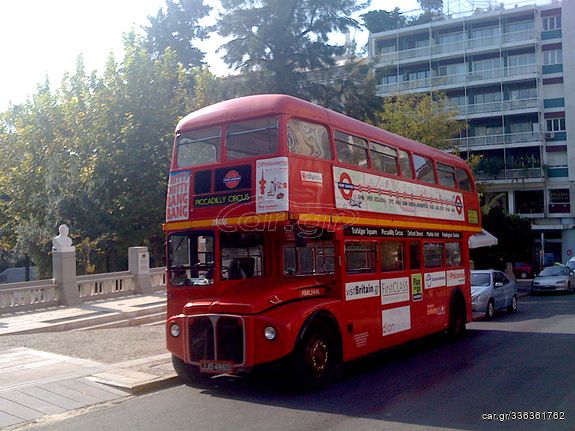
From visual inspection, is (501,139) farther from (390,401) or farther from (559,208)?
(390,401)

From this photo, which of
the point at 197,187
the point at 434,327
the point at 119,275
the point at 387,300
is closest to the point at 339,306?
the point at 387,300

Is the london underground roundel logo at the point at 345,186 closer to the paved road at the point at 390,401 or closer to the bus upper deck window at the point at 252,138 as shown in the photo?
the bus upper deck window at the point at 252,138

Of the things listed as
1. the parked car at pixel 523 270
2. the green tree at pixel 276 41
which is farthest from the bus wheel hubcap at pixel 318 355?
the parked car at pixel 523 270

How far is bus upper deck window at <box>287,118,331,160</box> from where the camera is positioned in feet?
31.2

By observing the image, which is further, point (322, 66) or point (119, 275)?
point (322, 66)

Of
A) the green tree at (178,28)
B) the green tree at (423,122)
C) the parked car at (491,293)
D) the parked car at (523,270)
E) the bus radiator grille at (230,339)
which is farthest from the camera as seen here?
the parked car at (523,270)

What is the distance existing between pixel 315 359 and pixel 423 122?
996 inches

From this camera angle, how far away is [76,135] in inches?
1129

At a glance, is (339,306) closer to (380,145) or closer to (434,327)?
(380,145)

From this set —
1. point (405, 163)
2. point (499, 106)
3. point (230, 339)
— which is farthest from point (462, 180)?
point (499, 106)

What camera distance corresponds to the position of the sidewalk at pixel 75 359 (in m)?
8.78

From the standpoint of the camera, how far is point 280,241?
10266 millimetres

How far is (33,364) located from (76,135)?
19488mm

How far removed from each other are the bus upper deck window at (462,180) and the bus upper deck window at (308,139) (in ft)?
21.6
